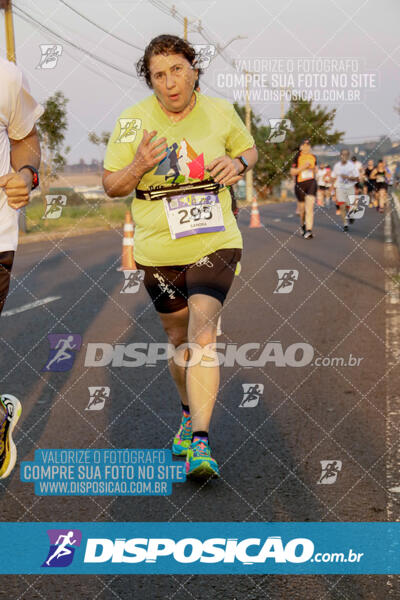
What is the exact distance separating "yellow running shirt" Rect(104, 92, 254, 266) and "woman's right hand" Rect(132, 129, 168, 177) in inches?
8.8

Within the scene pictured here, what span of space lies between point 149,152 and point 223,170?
379 mm

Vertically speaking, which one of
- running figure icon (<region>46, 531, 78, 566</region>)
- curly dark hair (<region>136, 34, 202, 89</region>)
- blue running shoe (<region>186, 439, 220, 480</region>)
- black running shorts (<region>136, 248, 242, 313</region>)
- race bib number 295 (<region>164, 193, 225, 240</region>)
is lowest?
running figure icon (<region>46, 531, 78, 566</region>)

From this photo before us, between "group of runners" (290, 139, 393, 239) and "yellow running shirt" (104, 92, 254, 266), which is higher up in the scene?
"yellow running shirt" (104, 92, 254, 266)

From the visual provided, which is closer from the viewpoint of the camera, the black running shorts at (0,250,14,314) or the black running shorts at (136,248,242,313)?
the black running shorts at (0,250,14,314)

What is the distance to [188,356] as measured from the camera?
447 centimetres

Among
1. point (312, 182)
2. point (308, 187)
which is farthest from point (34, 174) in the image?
point (312, 182)

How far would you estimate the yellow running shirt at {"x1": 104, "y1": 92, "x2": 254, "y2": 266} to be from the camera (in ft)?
13.8

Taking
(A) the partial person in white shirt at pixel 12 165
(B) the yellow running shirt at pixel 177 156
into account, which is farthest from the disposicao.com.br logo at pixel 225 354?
(A) the partial person in white shirt at pixel 12 165

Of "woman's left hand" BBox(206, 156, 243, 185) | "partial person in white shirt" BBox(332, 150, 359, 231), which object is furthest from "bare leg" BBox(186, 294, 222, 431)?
"partial person in white shirt" BBox(332, 150, 359, 231)

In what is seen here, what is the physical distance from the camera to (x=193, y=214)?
421cm

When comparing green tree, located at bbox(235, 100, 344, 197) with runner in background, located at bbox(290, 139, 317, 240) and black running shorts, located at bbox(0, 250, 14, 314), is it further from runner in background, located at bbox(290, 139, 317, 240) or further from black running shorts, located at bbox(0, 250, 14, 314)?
black running shorts, located at bbox(0, 250, 14, 314)

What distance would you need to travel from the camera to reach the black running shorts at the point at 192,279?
430 centimetres

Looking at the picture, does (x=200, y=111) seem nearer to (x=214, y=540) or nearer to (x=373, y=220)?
(x=214, y=540)

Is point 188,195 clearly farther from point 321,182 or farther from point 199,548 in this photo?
point 321,182
